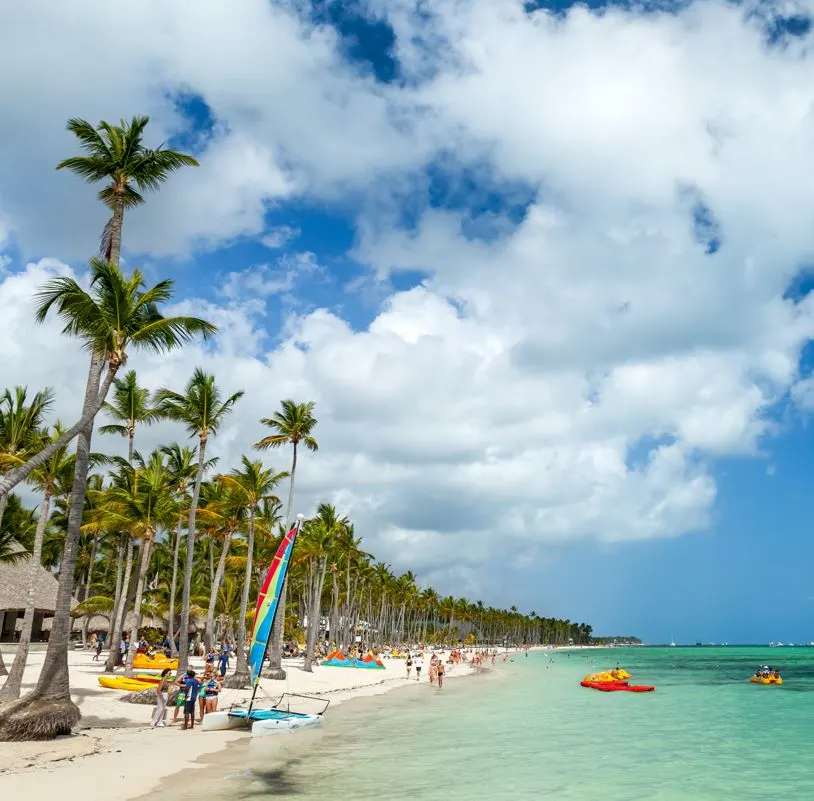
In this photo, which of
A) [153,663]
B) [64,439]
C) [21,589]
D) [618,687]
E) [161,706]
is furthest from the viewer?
[618,687]

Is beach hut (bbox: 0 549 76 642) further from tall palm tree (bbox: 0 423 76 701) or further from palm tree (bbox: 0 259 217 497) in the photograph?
palm tree (bbox: 0 259 217 497)

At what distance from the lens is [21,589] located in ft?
141

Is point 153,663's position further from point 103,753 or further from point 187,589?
point 103,753

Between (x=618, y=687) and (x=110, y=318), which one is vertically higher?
(x=110, y=318)

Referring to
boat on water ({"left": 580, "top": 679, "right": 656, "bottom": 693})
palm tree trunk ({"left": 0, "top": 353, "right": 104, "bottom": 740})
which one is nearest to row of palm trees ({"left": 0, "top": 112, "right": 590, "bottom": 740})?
palm tree trunk ({"left": 0, "top": 353, "right": 104, "bottom": 740})

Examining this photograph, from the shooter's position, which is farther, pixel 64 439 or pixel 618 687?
pixel 618 687

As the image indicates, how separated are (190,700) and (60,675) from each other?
4689 millimetres

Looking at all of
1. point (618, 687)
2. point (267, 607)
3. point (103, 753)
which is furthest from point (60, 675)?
point (618, 687)

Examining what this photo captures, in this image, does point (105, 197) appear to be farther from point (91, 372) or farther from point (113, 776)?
point (113, 776)

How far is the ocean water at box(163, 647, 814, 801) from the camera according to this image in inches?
661

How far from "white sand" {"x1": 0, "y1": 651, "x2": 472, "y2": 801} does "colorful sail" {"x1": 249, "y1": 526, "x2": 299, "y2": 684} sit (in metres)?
2.39

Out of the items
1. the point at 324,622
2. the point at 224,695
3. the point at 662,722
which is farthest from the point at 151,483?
the point at 324,622

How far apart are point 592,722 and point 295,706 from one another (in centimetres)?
1402

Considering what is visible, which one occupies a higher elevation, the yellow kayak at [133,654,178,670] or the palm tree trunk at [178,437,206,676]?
the palm tree trunk at [178,437,206,676]
